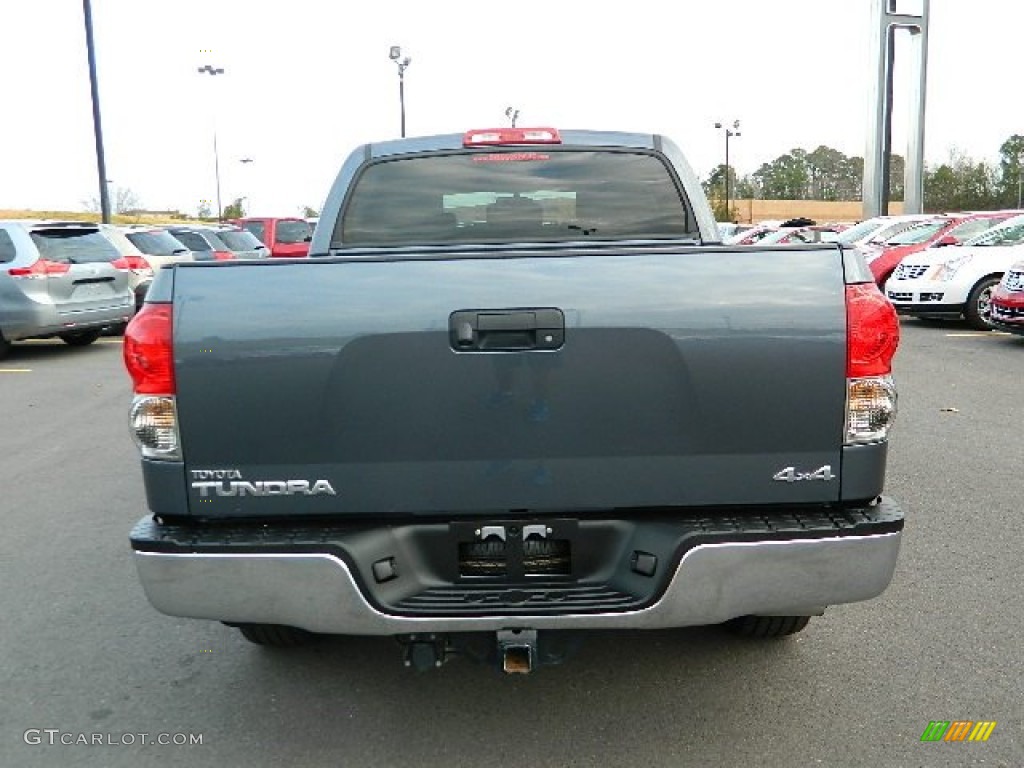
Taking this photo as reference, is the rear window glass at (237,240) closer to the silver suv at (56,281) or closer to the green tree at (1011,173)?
the silver suv at (56,281)

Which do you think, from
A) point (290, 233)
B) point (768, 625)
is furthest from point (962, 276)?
point (290, 233)

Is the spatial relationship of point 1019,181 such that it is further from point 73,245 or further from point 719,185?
point 73,245

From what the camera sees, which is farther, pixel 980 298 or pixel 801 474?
pixel 980 298

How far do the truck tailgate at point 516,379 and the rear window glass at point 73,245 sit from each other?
10826 millimetres

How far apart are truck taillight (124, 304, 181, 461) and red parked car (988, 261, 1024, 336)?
10.8 metres

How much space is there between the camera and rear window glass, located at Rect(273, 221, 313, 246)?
23094 millimetres

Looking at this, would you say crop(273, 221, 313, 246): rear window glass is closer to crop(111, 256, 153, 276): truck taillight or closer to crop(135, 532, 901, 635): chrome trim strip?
crop(111, 256, 153, 276): truck taillight

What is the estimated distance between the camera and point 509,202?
13.3ft

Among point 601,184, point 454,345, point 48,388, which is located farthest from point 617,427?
point 48,388

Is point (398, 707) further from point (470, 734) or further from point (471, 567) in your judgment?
point (471, 567)

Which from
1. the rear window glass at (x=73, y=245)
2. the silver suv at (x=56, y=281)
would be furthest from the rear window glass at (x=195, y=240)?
the silver suv at (x=56, y=281)

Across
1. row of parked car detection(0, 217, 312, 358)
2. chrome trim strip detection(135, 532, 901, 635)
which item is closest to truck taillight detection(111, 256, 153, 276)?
row of parked car detection(0, 217, 312, 358)

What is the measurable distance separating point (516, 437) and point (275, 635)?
1.50 m

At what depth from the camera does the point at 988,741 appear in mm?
2840
